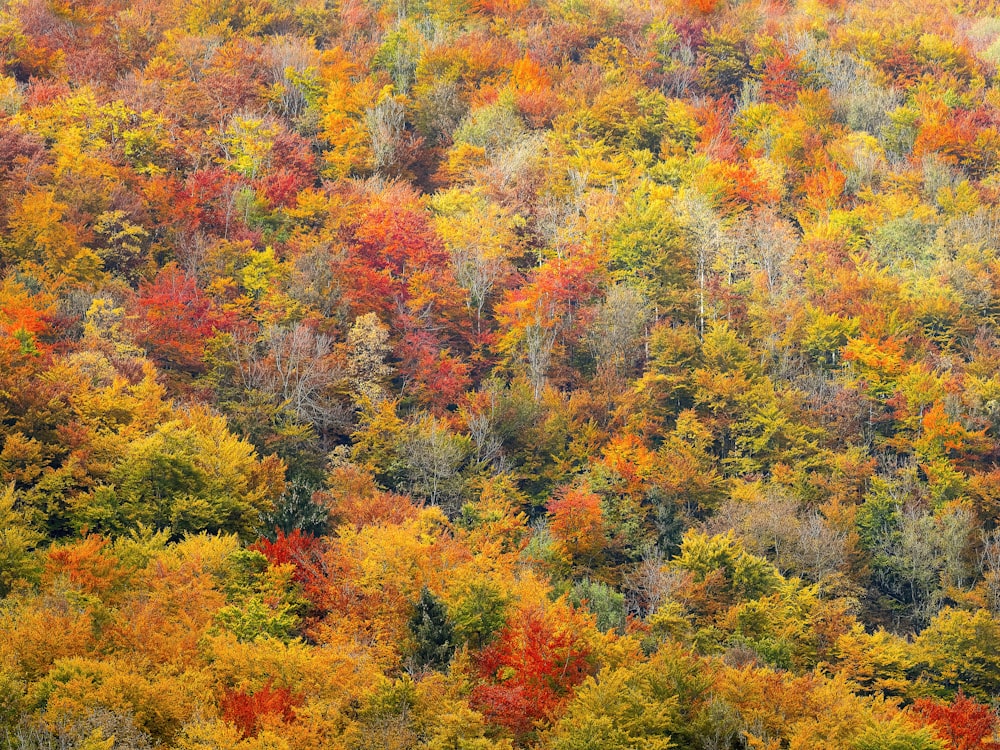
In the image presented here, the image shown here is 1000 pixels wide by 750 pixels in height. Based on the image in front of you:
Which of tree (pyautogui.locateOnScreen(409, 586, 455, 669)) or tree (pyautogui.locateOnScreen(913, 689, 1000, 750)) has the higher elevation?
tree (pyautogui.locateOnScreen(409, 586, 455, 669))

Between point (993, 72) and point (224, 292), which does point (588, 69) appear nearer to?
point (993, 72)

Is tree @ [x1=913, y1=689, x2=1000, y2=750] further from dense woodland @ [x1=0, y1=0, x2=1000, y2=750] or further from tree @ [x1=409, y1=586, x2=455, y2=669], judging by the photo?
tree @ [x1=409, y1=586, x2=455, y2=669]

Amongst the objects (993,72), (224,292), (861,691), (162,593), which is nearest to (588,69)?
(993,72)

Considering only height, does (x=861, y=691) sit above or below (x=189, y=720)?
below

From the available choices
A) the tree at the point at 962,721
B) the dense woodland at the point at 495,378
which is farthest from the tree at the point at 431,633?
the tree at the point at 962,721

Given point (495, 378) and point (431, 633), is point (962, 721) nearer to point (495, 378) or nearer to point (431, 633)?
point (431, 633)

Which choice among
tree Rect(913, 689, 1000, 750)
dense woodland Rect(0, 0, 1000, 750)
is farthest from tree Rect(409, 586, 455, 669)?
tree Rect(913, 689, 1000, 750)

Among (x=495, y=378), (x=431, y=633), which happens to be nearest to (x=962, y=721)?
(x=431, y=633)

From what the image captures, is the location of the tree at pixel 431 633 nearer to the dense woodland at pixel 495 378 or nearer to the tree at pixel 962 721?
the dense woodland at pixel 495 378
